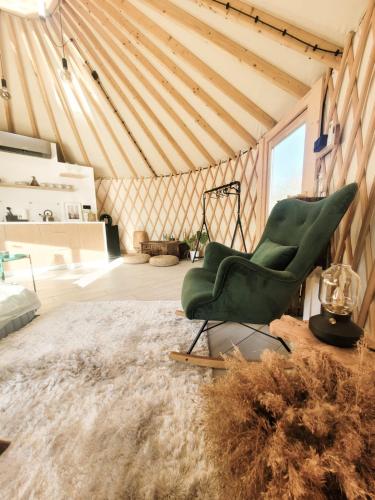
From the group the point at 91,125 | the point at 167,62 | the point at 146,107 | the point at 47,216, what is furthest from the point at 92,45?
the point at 47,216

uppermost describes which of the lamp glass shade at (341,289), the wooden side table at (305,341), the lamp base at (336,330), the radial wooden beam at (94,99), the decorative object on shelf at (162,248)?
the radial wooden beam at (94,99)

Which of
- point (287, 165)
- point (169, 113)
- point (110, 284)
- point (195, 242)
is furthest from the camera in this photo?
point (195, 242)

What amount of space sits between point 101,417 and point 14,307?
45.0 inches

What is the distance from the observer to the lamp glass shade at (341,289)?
2.37 ft

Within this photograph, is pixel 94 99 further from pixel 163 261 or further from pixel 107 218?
pixel 163 261

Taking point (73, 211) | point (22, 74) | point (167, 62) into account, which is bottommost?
point (73, 211)

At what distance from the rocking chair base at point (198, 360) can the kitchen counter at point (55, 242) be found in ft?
10.7

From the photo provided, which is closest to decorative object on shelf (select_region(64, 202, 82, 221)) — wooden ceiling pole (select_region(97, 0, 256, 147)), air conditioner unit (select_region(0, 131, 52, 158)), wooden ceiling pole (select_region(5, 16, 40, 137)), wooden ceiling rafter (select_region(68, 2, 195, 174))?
air conditioner unit (select_region(0, 131, 52, 158))

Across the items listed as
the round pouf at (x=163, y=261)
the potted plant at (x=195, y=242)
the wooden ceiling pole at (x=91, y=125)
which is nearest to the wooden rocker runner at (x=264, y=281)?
the round pouf at (x=163, y=261)

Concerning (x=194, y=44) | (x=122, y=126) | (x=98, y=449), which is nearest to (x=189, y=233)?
(x=122, y=126)

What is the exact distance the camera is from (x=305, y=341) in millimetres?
691

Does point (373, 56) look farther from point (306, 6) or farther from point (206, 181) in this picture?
point (206, 181)

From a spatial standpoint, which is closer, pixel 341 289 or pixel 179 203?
pixel 341 289

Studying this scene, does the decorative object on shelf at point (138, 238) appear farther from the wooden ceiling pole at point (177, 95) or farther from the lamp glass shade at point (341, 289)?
the lamp glass shade at point (341, 289)
